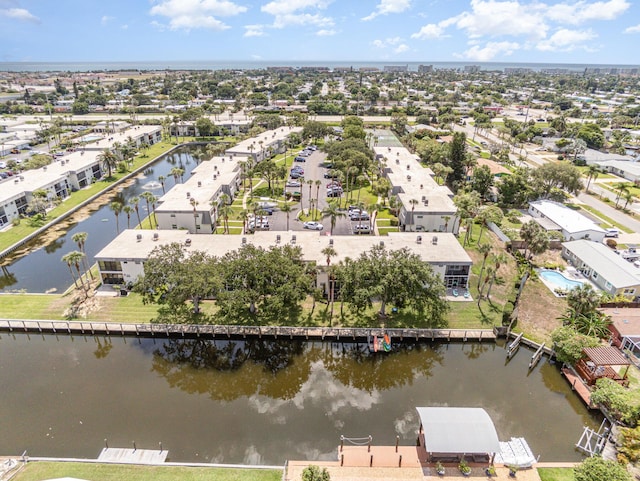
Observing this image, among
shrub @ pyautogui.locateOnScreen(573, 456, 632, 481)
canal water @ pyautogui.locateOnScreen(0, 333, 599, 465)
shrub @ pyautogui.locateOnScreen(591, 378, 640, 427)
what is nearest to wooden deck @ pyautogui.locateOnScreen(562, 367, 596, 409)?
canal water @ pyautogui.locateOnScreen(0, 333, 599, 465)

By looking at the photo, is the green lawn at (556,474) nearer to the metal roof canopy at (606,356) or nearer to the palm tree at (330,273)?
the metal roof canopy at (606,356)

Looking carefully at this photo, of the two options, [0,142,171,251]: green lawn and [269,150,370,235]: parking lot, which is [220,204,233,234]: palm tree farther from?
[0,142,171,251]: green lawn

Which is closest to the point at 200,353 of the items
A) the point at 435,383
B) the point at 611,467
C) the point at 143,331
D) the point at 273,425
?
the point at 143,331

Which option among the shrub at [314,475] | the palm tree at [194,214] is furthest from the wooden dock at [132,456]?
the palm tree at [194,214]

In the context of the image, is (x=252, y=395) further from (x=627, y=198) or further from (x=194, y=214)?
(x=627, y=198)

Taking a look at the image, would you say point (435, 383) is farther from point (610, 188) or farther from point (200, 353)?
point (610, 188)

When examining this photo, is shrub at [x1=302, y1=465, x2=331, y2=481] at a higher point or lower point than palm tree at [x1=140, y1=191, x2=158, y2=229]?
lower

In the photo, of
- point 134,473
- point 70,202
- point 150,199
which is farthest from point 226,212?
point 70,202
